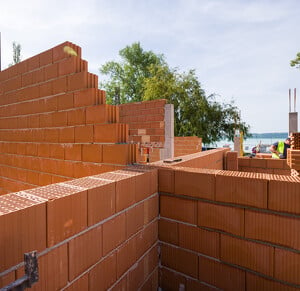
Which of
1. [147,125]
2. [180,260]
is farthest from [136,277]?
[147,125]

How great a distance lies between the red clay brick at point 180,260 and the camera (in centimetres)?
219

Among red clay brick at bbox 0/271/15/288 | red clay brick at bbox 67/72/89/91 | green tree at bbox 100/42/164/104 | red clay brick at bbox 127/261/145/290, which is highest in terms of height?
green tree at bbox 100/42/164/104

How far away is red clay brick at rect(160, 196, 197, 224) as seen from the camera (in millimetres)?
2170

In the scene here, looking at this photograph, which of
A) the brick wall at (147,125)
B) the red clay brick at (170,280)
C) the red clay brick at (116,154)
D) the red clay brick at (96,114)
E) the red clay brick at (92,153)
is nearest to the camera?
the red clay brick at (170,280)

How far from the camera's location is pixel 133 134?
7598mm

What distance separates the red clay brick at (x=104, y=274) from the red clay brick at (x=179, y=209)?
30.9 inches

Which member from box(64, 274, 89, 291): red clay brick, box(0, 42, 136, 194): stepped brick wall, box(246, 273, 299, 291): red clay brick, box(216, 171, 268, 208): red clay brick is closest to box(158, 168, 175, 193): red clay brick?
box(216, 171, 268, 208): red clay brick

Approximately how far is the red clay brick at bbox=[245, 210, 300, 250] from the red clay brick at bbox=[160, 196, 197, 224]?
1.67 feet

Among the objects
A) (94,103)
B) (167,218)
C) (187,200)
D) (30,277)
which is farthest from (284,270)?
(94,103)

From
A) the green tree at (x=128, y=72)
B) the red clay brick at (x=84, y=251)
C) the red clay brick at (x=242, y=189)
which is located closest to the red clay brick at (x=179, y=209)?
the red clay brick at (x=242, y=189)

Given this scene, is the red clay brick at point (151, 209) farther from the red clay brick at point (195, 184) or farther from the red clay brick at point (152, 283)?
the red clay brick at point (152, 283)

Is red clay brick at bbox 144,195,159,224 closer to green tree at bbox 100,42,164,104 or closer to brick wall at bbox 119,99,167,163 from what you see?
brick wall at bbox 119,99,167,163

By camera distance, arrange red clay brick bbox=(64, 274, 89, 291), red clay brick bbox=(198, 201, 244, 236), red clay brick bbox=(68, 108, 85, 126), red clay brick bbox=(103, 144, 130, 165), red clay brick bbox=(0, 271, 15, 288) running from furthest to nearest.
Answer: red clay brick bbox=(68, 108, 85, 126), red clay brick bbox=(103, 144, 130, 165), red clay brick bbox=(198, 201, 244, 236), red clay brick bbox=(64, 274, 89, 291), red clay brick bbox=(0, 271, 15, 288)

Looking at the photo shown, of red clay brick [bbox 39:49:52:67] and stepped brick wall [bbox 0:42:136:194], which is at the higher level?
red clay brick [bbox 39:49:52:67]
